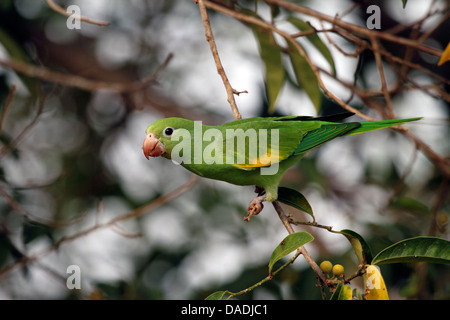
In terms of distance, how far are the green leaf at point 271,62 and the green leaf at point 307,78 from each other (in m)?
0.10

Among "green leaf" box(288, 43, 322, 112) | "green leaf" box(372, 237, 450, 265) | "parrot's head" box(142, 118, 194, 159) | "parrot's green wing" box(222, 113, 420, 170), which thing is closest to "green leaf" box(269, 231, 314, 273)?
"green leaf" box(372, 237, 450, 265)

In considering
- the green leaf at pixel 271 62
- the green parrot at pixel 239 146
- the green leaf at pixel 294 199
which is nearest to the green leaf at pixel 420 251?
the green leaf at pixel 294 199

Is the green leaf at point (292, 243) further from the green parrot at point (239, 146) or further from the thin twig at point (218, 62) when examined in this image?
the thin twig at point (218, 62)

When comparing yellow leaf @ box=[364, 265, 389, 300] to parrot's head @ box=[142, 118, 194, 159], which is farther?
parrot's head @ box=[142, 118, 194, 159]

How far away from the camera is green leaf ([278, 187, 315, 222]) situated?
210 centimetres

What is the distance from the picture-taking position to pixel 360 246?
1.83m

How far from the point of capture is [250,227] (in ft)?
15.0

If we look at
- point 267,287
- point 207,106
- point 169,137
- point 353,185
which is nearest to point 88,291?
point 267,287

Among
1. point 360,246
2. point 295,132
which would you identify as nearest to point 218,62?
point 295,132

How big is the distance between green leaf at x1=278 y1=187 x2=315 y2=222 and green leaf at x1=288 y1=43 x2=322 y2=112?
947 millimetres

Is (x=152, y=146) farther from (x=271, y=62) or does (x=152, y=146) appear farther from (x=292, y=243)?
(x=271, y=62)

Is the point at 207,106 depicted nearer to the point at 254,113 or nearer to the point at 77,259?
the point at 254,113

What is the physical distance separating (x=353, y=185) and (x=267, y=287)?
6.02 feet

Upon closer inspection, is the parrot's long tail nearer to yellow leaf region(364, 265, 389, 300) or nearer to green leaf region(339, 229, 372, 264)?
green leaf region(339, 229, 372, 264)
